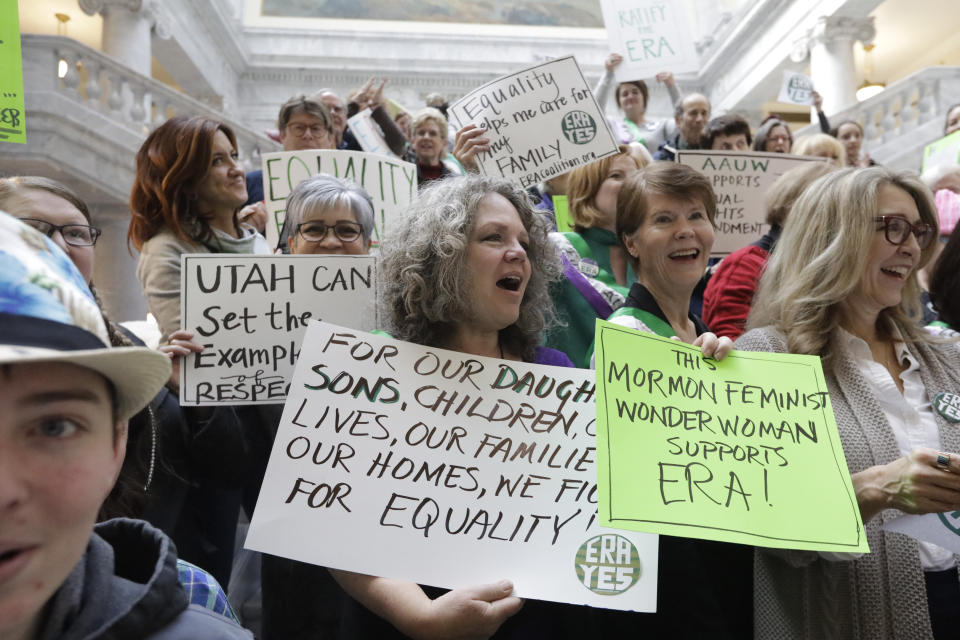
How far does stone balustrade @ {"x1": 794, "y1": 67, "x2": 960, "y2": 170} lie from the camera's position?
436 inches

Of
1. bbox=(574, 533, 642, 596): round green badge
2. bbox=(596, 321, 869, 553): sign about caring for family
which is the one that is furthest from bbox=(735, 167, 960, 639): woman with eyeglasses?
bbox=(574, 533, 642, 596): round green badge

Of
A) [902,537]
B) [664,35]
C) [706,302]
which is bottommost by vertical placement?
[902,537]

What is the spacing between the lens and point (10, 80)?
290 centimetres

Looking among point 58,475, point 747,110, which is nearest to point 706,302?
point 58,475

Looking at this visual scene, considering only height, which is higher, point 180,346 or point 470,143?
point 470,143

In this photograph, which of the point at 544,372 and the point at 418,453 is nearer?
the point at 418,453

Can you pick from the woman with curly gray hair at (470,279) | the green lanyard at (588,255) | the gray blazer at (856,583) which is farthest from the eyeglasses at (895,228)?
the green lanyard at (588,255)

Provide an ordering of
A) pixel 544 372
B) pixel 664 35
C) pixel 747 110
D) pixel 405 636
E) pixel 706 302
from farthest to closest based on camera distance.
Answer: pixel 747 110 < pixel 664 35 < pixel 706 302 < pixel 544 372 < pixel 405 636

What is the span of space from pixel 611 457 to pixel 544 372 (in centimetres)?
32

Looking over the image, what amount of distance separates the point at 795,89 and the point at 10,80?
603cm

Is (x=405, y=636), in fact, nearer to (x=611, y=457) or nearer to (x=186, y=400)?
(x=611, y=457)

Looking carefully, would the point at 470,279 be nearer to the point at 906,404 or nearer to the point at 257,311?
the point at 257,311

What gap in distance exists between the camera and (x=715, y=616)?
70.2 inches

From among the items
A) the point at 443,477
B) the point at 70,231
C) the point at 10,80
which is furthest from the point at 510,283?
the point at 10,80
